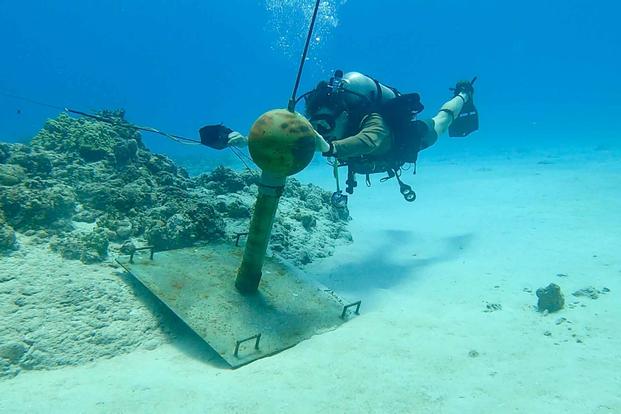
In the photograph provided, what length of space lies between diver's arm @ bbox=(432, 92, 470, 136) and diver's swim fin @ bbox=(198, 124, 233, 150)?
539cm

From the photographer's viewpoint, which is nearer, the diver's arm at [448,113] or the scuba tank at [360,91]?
the scuba tank at [360,91]

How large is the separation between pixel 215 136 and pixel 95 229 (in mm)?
2365

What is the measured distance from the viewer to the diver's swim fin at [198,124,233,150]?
177 inches

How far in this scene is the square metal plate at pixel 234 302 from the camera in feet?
12.8

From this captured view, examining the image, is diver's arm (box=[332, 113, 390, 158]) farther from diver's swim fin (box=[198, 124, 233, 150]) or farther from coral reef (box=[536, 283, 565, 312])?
coral reef (box=[536, 283, 565, 312])

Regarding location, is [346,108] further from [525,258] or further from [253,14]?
[253,14]

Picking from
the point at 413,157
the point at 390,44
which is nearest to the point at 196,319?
the point at 413,157

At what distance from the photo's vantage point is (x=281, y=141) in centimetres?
353

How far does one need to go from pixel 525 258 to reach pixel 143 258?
6.29 meters

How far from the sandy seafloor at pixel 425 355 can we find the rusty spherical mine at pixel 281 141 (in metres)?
1.91

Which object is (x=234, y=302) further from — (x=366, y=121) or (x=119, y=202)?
(x=366, y=121)

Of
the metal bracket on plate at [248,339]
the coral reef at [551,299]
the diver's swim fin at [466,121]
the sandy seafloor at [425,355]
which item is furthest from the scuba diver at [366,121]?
the diver's swim fin at [466,121]

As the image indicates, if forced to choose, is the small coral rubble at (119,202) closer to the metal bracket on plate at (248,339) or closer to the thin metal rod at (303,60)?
the thin metal rod at (303,60)

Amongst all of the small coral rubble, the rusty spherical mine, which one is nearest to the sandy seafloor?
the small coral rubble
